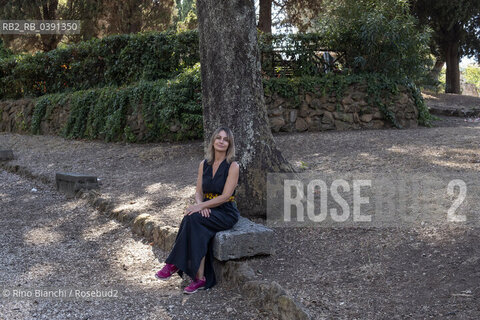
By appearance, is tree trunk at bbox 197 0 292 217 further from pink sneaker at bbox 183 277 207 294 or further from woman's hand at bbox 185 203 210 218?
pink sneaker at bbox 183 277 207 294

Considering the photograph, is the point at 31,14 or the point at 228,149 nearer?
the point at 228,149

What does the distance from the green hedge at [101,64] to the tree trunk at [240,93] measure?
6168mm

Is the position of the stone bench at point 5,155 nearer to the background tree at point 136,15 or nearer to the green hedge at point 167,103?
the green hedge at point 167,103

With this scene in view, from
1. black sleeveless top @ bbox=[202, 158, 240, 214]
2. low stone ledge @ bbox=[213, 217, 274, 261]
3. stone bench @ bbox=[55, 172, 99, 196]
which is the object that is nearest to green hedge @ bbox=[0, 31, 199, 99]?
stone bench @ bbox=[55, 172, 99, 196]

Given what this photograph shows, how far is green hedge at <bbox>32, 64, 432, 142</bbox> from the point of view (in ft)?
33.6

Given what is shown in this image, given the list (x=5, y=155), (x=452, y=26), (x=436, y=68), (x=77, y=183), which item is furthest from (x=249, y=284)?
(x=436, y=68)

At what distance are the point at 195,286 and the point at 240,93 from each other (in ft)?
7.16

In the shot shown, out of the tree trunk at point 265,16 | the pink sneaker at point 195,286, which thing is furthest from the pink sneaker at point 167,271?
the tree trunk at point 265,16

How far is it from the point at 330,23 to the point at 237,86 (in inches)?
295

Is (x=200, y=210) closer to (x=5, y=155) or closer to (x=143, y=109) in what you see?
(x=143, y=109)

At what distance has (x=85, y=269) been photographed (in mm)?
4824

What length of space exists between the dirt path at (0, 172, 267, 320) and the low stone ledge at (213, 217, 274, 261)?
0.31m

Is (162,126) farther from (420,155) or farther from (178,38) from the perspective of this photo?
(420,155)

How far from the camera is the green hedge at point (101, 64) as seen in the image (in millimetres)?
11805
